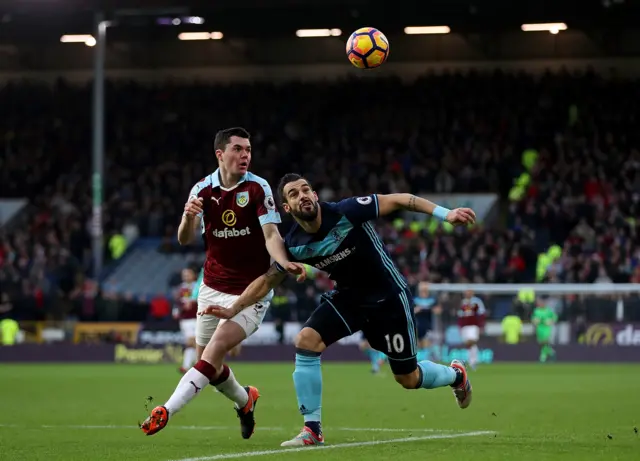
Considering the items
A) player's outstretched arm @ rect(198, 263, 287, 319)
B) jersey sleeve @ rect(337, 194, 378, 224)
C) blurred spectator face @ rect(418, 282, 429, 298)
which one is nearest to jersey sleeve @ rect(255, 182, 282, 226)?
player's outstretched arm @ rect(198, 263, 287, 319)

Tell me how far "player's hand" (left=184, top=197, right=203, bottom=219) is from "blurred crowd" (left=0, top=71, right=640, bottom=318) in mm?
21902

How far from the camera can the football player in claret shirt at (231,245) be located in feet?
33.6

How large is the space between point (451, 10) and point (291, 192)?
27617 mm

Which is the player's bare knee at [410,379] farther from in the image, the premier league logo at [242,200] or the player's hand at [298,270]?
the premier league logo at [242,200]

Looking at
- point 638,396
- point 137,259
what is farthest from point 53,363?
point 638,396

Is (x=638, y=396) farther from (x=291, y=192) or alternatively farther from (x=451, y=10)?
(x=451, y=10)

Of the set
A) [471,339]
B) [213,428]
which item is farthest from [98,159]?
[213,428]

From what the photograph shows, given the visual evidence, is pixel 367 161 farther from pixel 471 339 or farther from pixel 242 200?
pixel 242 200

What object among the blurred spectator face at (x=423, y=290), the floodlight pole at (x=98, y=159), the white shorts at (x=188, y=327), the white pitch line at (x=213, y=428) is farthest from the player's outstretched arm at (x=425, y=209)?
the floodlight pole at (x=98, y=159)

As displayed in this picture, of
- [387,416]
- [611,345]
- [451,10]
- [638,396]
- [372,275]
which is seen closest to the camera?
[372,275]

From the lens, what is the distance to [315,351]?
10188mm

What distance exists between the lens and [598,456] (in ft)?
30.4

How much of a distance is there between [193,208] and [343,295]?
1.46 m

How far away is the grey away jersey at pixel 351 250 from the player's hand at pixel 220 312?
0.67 metres
